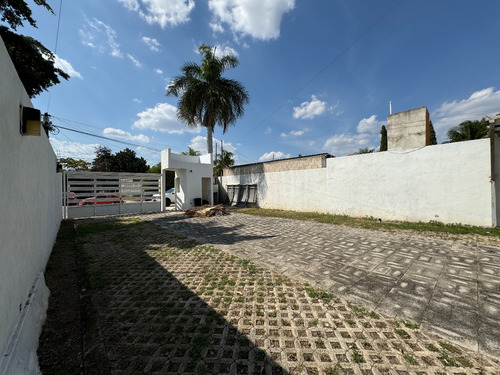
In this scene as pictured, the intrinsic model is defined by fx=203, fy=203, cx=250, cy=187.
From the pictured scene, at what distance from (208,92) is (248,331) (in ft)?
50.5

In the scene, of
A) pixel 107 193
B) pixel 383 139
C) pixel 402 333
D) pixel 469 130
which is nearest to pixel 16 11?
pixel 107 193

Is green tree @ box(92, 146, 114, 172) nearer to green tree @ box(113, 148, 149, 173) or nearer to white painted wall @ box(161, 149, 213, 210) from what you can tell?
green tree @ box(113, 148, 149, 173)

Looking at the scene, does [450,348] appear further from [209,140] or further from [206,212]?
[209,140]

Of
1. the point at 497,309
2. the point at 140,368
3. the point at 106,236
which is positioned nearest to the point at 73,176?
the point at 106,236

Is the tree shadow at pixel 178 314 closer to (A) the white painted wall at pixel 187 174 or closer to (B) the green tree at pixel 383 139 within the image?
(A) the white painted wall at pixel 187 174

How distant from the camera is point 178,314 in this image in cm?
251

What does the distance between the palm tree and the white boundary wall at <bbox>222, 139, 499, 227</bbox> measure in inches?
292

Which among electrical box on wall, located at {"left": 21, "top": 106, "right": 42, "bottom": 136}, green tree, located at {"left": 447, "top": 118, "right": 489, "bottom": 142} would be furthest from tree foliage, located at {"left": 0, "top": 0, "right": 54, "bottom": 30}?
green tree, located at {"left": 447, "top": 118, "right": 489, "bottom": 142}

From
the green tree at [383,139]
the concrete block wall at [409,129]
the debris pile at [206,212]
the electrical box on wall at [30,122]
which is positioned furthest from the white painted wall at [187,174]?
the green tree at [383,139]

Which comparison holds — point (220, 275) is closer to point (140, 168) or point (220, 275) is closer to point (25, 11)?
point (25, 11)

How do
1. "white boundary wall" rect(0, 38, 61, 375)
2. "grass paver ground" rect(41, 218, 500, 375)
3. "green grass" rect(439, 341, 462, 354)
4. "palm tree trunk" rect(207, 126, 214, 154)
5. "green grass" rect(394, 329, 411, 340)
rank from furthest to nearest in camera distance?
"palm tree trunk" rect(207, 126, 214, 154), "green grass" rect(394, 329, 411, 340), "green grass" rect(439, 341, 462, 354), "grass paver ground" rect(41, 218, 500, 375), "white boundary wall" rect(0, 38, 61, 375)

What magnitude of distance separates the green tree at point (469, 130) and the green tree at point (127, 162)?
30.0 metres

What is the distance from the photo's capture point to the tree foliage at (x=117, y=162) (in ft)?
79.6

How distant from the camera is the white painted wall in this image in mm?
13539
